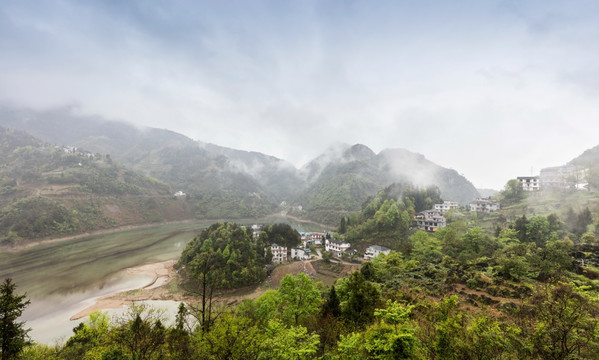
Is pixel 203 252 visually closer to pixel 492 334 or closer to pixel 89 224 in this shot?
pixel 492 334

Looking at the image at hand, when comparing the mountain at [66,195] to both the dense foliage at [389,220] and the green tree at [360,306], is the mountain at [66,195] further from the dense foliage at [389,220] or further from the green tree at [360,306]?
the green tree at [360,306]

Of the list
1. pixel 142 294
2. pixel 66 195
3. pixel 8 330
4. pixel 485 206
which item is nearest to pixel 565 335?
pixel 8 330

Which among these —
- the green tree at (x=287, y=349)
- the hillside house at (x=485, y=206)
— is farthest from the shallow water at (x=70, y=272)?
the hillside house at (x=485, y=206)

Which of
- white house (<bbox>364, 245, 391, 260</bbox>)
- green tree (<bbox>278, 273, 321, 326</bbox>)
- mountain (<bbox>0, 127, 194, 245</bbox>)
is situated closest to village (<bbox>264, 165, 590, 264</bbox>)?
white house (<bbox>364, 245, 391, 260</bbox>)

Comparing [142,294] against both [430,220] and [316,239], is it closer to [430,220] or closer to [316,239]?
[316,239]

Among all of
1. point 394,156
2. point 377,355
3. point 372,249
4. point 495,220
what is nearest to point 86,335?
point 377,355

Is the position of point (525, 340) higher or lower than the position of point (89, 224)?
higher
